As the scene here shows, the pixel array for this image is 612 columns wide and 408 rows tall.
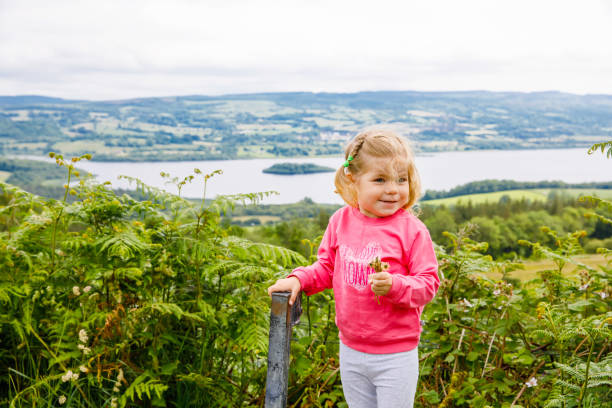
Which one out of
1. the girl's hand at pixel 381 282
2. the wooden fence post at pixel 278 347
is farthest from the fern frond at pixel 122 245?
the girl's hand at pixel 381 282

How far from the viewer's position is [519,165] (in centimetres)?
9994

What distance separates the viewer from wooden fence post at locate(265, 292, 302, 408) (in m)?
1.99

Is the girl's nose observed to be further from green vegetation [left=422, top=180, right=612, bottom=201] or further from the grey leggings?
green vegetation [left=422, top=180, right=612, bottom=201]

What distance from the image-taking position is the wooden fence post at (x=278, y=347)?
1.99 metres

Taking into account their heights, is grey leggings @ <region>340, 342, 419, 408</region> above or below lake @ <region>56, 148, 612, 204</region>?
above

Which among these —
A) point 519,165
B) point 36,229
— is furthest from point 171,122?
point 36,229

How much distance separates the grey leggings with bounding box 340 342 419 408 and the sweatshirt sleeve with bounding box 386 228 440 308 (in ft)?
1.06

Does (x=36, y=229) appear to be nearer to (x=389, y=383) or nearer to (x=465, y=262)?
(x=389, y=383)

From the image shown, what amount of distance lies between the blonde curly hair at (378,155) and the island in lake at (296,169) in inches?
2401

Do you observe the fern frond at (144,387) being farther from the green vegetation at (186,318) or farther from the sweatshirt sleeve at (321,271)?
the sweatshirt sleeve at (321,271)

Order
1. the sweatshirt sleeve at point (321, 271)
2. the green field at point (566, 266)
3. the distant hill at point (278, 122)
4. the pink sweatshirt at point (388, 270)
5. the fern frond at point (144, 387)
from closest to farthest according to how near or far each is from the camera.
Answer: the pink sweatshirt at point (388, 270)
the sweatshirt sleeve at point (321, 271)
the fern frond at point (144, 387)
the green field at point (566, 266)
the distant hill at point (278, 122)

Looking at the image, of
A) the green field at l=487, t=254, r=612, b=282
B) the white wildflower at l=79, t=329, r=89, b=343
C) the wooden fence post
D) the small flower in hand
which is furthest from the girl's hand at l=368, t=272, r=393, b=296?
the green field at l=487, t=254, r=612, b=282

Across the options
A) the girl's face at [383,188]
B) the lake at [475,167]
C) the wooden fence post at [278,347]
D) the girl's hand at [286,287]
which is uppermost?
the girl's face at [383,188]

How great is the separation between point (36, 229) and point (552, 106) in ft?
435
